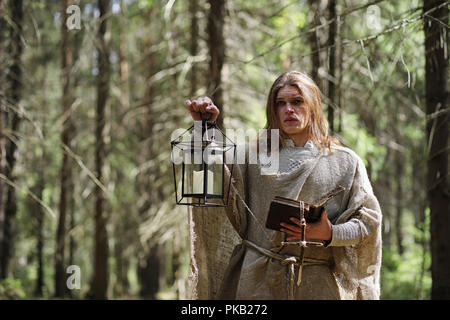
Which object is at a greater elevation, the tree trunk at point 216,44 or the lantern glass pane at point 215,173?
the tree trunk at point 216,44

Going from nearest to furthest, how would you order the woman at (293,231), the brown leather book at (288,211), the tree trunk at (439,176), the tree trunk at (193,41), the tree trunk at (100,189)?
the brown leather book at (288,211) → the woman at (293,231) → the tree trunk at (439,176) → the tree trunk at (193,41) → the tree trunk at (100,189)

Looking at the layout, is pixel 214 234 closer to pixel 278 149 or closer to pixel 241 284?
pixel 241 284

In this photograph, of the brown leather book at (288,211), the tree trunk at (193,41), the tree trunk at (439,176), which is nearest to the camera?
the brown leather book at (288,211)

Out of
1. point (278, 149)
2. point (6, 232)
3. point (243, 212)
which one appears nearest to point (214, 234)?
point (243, 212)

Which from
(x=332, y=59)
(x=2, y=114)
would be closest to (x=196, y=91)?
(x=2, y=114)

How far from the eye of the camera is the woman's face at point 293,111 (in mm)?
2580

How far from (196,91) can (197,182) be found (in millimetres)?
5207

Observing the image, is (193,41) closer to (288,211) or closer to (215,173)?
(215,173)

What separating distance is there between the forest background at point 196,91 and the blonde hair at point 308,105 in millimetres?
918

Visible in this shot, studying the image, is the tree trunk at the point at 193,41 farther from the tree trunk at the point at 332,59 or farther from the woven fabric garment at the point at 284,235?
the woven fabric garment at the point at 284,235

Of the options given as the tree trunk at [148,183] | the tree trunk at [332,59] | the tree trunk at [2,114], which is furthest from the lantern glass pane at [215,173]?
the tree trunk at [148,183]

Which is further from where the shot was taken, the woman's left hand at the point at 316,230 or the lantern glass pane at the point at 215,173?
the lantern glass pane at the point at 215,173

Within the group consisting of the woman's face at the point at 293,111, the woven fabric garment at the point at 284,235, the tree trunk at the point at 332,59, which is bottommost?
the woven fabric garment at the point at 284,235
